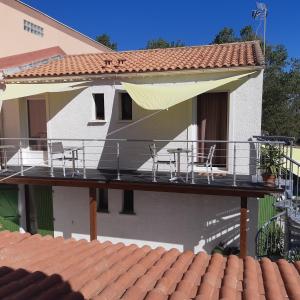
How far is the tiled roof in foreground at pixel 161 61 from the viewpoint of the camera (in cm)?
1448

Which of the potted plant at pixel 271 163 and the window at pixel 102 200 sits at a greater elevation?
the potted plant at pixel 271 163

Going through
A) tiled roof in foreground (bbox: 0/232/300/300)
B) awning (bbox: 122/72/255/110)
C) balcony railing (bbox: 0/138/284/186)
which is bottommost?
tiled roof in foreground (bbox: 0/232/300/300)

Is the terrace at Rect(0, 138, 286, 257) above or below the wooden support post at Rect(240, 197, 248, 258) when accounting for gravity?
above

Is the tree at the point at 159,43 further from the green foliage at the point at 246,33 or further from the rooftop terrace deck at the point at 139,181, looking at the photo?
the rooftop terrace deck at the point at 139,181

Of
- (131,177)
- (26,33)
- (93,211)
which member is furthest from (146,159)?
(26,33)

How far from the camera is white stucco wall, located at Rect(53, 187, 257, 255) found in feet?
46.6

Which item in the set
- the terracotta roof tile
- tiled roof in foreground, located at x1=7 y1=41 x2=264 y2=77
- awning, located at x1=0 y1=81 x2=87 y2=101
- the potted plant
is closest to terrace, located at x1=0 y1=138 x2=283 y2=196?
the potted plant

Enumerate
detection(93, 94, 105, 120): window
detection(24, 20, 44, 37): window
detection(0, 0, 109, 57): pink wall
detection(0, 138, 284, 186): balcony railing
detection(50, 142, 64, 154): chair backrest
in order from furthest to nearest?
detection(24, 20, 44, 37): window < detection(0, 0, 109, 57): pink wall < detection(93, 94, 105, 120): window < detection(50, 142, 64, 154): chair backrest < detection(0, 138, 284, 186): balcony railing

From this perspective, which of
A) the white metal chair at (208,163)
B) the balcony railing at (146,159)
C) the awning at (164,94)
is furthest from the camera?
the balcony railing at (146,159)

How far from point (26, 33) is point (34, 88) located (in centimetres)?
749

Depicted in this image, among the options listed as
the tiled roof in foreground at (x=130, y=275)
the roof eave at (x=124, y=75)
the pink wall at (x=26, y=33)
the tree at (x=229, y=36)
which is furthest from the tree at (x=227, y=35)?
the tiled roof in foreground at (x=130, y=275)

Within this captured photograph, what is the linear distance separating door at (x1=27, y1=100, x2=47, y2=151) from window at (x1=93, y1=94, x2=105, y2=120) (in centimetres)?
323

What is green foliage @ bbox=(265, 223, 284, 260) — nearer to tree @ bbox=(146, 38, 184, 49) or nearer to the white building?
the white building

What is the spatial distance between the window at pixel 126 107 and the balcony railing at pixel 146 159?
1319 millimetres
